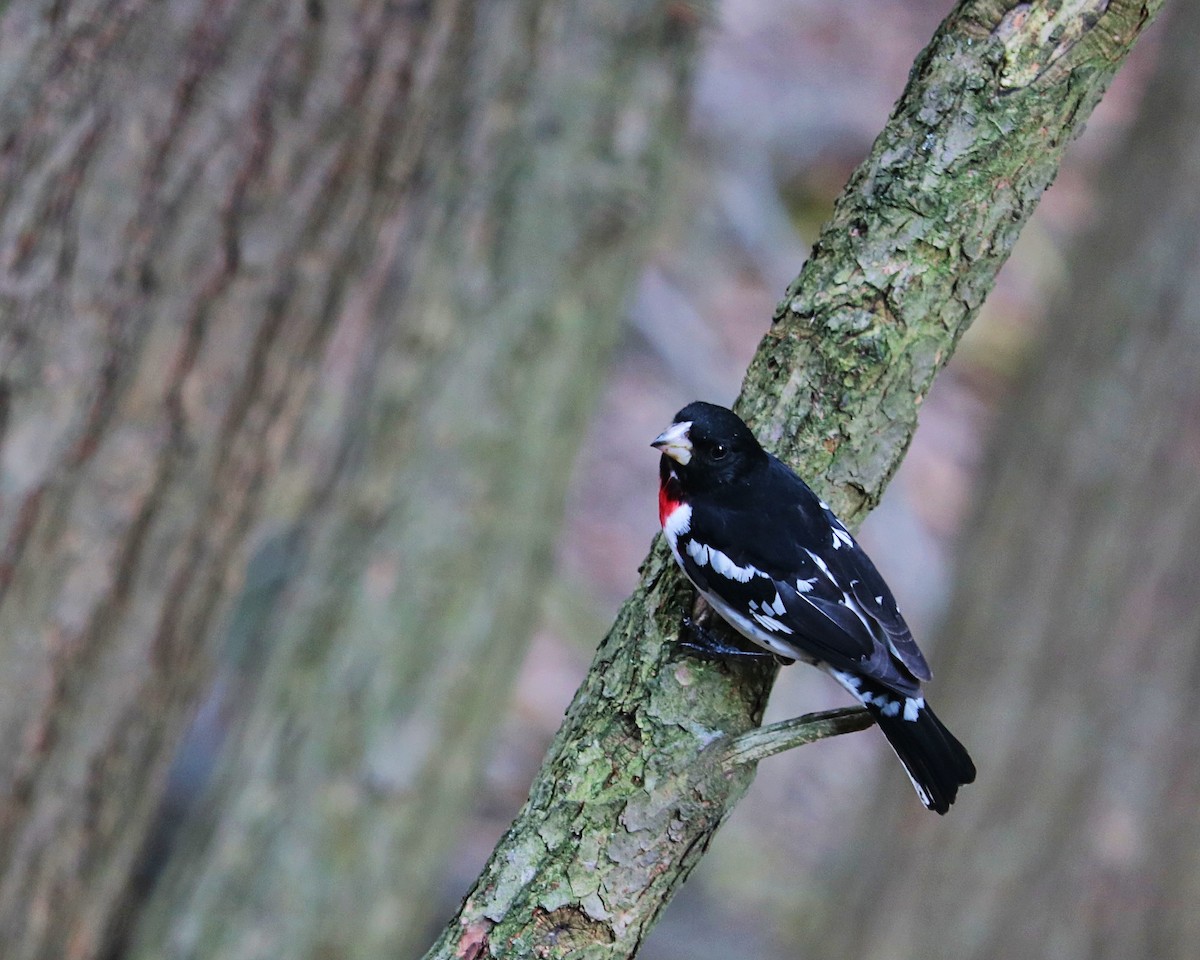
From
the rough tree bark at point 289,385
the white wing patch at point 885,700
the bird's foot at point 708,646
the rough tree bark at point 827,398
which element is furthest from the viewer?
the rough tree bark at point 289,385

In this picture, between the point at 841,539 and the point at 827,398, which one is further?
the point at 841,539

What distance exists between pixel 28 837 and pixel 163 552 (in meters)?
0.95

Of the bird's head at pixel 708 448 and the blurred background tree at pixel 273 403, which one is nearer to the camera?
the bird's head at pixel 708 448

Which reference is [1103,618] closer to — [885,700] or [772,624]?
[885,700]

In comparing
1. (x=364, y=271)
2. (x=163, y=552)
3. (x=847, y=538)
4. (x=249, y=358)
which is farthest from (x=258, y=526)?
(x=847, y=538)

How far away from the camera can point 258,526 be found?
13.3 feet

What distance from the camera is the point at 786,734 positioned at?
6.56 feet

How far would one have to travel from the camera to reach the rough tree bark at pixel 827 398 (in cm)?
195

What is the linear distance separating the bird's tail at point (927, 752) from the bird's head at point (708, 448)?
518mm

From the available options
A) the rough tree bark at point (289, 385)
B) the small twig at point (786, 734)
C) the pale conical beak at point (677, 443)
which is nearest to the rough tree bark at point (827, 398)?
the small twig at point (786, 734)

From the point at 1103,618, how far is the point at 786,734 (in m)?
3.49

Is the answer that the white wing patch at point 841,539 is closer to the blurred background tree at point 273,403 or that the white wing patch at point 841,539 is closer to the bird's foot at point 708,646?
the bird's foot at point 708,646

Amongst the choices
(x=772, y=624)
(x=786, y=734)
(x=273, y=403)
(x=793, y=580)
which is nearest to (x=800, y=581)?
(x=793, y=580)

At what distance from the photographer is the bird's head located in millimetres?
2434
